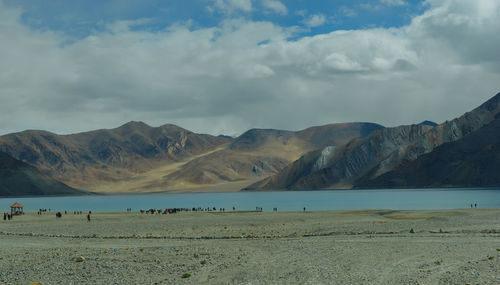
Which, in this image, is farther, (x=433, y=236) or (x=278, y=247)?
Answer: (x=433, y=236)

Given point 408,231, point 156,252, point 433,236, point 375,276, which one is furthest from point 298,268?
point 408,231

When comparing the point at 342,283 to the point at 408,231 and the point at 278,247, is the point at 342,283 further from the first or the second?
the point at 408,231

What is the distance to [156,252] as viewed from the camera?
102ft

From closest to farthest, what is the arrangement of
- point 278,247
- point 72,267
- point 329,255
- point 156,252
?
point 72,267 → point 329,255 → point 156,252 → point 278,247

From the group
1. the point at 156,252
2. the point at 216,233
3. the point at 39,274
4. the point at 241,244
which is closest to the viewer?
the point at 39,274

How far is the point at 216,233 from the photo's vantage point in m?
46.8

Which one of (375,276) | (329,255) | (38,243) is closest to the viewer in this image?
(375,276)

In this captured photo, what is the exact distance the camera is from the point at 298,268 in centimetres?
2484

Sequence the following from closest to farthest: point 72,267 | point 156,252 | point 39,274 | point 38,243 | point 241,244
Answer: point 39,274, point 72,267, point 156,252, point 241,244, point 38,243

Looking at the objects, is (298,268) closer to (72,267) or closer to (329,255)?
(329,255)

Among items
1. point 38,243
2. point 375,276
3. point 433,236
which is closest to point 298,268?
point 375,276

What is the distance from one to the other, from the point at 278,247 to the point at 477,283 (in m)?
14.8

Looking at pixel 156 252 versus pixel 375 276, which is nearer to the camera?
pixel 375 276

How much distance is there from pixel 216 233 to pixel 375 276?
26.0m
